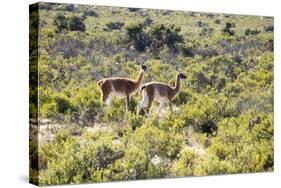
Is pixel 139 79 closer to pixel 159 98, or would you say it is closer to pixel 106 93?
pixel 159 98

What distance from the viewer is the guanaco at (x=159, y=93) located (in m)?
15.3

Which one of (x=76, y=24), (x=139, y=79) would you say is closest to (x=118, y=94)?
(x=139, y=79)

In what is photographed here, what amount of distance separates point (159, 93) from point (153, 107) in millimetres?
306

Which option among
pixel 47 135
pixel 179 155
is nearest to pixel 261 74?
pixel 179 155

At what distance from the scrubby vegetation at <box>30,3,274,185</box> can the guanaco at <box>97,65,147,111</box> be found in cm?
12

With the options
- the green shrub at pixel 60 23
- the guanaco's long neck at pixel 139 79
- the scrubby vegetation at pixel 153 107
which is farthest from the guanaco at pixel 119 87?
the green shrub at pixel 60 23

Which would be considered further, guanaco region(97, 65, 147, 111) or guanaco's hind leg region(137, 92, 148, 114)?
guanaco's hind leg region(137, 92, 148, 114)

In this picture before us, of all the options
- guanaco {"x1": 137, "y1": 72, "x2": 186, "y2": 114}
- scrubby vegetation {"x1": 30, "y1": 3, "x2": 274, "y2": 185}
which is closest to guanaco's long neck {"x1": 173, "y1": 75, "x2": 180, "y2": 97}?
guanaco {"x1": 137, "y1": 72, "x2": 186, "y2": 114}

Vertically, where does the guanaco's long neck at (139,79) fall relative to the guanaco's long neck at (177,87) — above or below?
above

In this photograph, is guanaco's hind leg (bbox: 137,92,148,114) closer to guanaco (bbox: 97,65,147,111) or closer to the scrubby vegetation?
the scrubby vegetation

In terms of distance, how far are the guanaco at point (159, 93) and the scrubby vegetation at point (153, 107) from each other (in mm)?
117

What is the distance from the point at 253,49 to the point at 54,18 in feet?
15.2

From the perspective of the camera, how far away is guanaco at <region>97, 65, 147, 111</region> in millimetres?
14805

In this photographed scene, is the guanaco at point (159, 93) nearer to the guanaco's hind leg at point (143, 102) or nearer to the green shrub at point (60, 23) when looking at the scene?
the guanaco's hind leg at point (143, 102)
